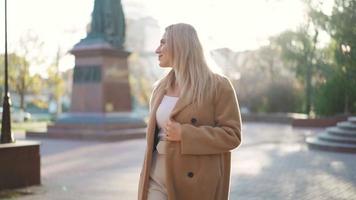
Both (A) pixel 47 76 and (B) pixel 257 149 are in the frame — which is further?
(A) pixel 47 76

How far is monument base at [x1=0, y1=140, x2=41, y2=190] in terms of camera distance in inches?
345

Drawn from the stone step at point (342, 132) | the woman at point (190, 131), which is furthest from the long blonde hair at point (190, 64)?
the stone step at point (342, 132)

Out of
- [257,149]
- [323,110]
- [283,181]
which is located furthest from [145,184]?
[323,110]

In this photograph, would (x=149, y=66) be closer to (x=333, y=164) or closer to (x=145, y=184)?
(x=333, y=164)

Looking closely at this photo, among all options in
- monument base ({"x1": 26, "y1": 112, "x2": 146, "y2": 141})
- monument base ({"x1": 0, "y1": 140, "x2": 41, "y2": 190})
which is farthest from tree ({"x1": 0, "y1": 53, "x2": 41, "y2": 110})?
monument base ({"x1": 0, "y1": 140, "x2": 41, "y2": 190})

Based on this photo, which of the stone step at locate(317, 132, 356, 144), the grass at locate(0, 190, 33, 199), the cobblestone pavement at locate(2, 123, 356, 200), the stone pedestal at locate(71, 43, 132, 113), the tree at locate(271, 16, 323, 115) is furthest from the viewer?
the tree at locate(271, 16, 323, 115)

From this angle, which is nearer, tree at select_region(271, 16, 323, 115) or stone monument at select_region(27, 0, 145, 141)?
stone monument at select_region(27, 0, 145, 141)

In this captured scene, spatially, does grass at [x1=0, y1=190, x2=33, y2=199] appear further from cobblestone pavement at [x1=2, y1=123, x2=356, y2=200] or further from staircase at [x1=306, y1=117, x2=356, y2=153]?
staircase at [x1=306, y1=117, x2=356, y2=153]

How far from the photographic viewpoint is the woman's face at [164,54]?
3385mm

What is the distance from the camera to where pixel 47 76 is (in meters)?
43.7

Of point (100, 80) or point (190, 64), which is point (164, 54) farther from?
point (100, 80)

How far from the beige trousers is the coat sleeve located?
8.0 inches

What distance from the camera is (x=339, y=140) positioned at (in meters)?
17.3

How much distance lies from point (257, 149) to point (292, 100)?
2609 cm
